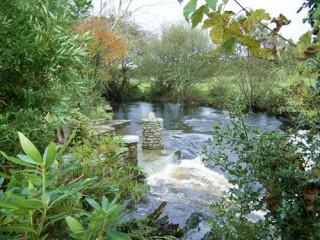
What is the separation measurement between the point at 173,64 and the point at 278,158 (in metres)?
20.2

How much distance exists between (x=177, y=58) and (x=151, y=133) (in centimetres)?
1324

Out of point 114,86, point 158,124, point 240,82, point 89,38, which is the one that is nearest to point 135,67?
point 114,86

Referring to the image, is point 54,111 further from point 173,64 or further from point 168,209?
point 173,64

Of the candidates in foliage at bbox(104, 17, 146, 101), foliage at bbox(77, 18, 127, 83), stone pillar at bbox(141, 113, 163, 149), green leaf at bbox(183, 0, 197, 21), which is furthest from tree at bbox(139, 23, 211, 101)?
green leaf at bbox(183, 0, 197, 21)

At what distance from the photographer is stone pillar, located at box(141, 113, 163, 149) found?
9109 mm

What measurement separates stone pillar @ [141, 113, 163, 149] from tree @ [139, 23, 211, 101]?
1173 centimetres

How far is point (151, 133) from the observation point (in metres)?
9.13

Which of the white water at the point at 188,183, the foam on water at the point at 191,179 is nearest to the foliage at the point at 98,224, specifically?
the white water at the point at 188,183

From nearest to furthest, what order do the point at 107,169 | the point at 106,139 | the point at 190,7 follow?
1. the point at 190,7
2. the point at 107,169
3. the point at 106,139

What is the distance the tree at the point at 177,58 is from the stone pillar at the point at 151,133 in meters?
11.7

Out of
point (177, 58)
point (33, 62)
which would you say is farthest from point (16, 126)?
point (177, 58)

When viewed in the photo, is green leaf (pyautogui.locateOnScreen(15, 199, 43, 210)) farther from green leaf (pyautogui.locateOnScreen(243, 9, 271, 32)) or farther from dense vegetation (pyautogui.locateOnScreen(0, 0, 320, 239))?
green leaf (pyautogui.locateOnScreen(243, 9, 271, 32))

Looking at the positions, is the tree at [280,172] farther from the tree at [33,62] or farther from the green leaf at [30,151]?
the tree at [33,62]

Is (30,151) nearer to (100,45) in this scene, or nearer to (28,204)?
(28,204)
